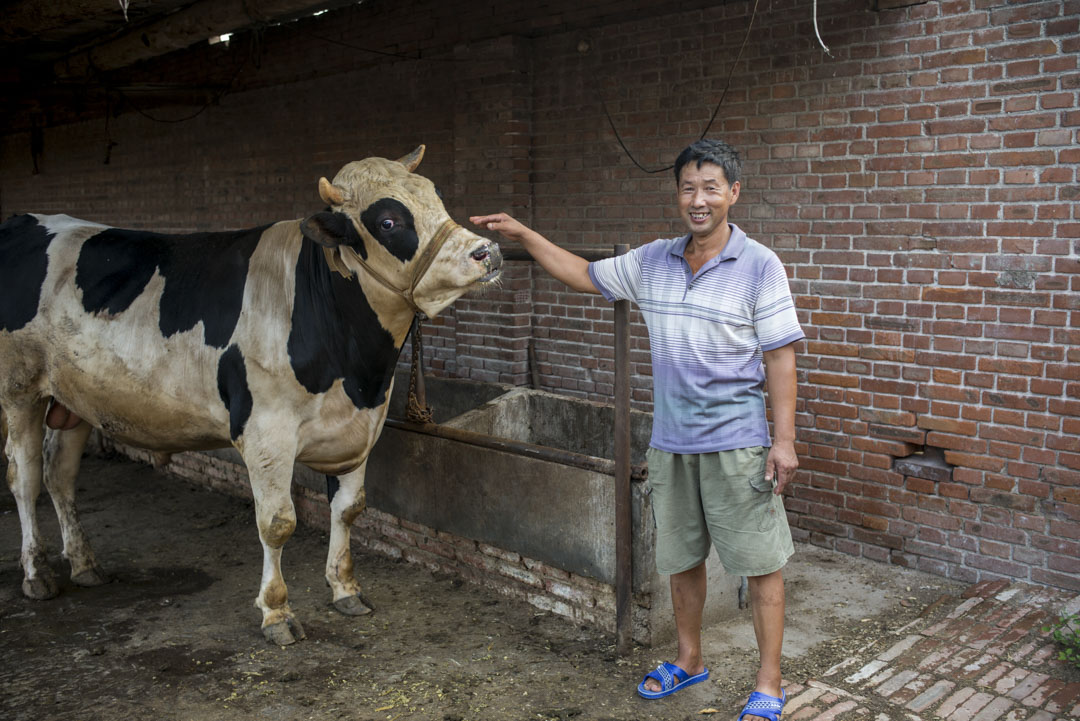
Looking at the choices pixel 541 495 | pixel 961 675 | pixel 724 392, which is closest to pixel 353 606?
pixel 541 495

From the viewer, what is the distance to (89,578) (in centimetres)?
496

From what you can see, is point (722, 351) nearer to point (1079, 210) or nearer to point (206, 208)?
point (1079, 210)

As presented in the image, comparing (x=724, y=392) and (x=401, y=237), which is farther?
(x=401, y=237)

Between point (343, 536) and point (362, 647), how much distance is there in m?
0.61

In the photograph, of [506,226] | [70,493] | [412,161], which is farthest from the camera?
[70,493]

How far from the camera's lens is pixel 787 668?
3793mm

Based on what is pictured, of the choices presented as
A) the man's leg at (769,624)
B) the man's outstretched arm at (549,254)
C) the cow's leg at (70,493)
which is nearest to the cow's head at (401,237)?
the man's outstretched arm at (549,254)

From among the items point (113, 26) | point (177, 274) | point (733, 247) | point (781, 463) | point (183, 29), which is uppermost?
point (113, 26)

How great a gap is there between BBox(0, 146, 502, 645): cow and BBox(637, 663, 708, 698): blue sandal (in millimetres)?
1606

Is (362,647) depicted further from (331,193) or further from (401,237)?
(331,193)

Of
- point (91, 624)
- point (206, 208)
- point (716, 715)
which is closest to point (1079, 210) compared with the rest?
point (716, 715)

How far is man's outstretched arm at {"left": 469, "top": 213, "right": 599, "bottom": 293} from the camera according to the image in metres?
3.71

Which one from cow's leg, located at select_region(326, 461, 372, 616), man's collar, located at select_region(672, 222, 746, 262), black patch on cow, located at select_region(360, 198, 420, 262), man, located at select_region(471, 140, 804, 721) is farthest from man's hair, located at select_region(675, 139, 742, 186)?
cow's leg, located at select_region(326, 461, 372, 616)

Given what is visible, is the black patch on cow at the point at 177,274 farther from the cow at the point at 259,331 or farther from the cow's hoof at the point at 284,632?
the cow's hoof at the point at 284,632
